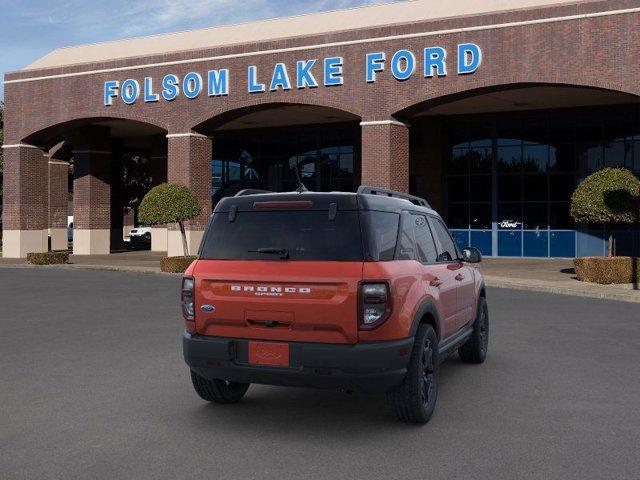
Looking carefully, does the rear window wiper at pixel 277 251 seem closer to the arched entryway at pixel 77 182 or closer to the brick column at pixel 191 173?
the brick column at pixel 191 173

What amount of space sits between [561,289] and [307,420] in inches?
539

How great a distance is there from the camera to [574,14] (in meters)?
24.3

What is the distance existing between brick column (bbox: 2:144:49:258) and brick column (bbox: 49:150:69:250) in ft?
10.2

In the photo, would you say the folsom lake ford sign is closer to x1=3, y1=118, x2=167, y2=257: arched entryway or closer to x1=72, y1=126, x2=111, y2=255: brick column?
x1=3, y1=118, x2=167, y2=257: arched entryway

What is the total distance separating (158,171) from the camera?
42344 millimetres

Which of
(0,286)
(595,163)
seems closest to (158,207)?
(0,286)

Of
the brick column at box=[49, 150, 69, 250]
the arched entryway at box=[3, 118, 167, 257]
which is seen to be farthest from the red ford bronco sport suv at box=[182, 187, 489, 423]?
the brick column at box=[49, 150, 69, 250]

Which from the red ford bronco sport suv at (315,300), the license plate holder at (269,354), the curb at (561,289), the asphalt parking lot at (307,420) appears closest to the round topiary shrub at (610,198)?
the curb at (561,289)

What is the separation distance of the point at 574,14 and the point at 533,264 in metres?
9.46

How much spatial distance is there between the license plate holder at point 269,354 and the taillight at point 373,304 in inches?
25.0

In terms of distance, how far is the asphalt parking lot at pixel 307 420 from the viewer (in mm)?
5031

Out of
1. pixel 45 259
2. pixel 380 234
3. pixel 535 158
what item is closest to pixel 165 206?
pixel 45 259

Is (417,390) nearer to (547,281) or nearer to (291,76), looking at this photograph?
(547,281)

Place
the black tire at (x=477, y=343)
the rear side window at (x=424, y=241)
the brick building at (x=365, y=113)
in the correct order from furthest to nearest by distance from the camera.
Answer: the brick building at (x=365, y=113), the black tire at (x=477, y=343), the rear side window at (x=424, y=241)
